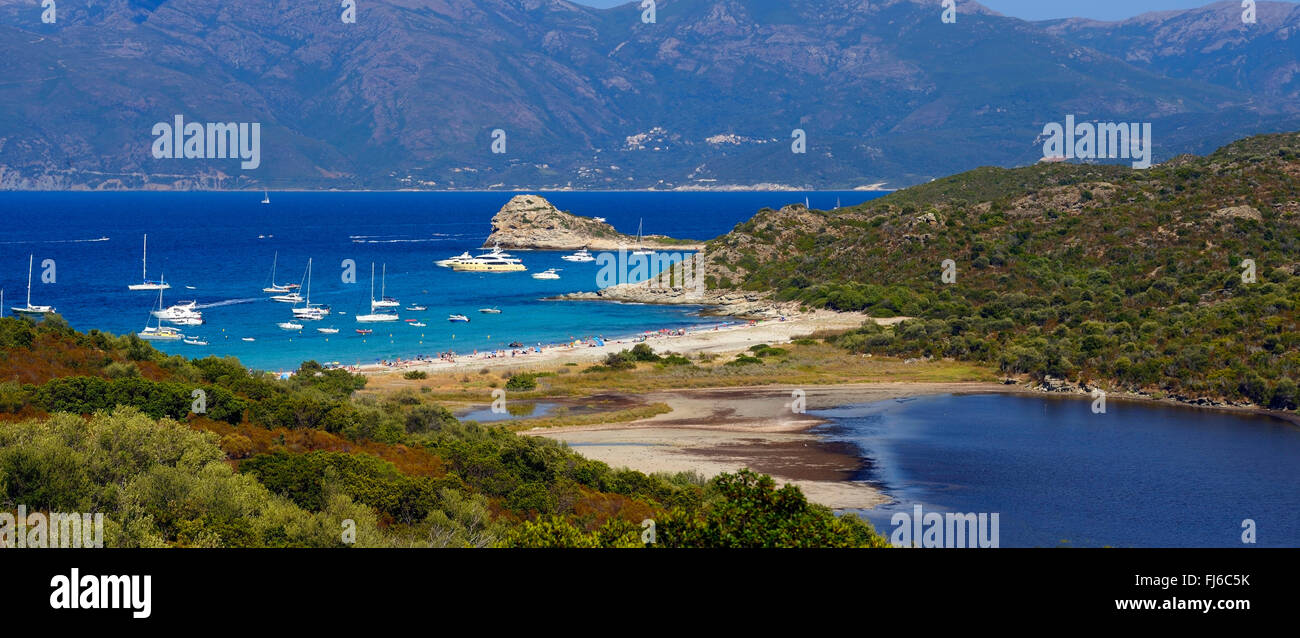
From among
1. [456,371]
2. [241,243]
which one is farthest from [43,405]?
[241,243]

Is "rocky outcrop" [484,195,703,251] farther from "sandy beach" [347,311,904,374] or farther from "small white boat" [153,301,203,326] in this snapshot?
"small white boat" [153,301,203,326]

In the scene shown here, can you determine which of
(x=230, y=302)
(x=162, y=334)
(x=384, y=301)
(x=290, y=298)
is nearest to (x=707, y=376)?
(x=162, y=334)

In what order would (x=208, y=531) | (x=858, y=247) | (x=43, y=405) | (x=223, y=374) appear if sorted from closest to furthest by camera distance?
(x=208, y=531) < (x=43, y=405) < (x=223, y=374) < (x=858, y=247)

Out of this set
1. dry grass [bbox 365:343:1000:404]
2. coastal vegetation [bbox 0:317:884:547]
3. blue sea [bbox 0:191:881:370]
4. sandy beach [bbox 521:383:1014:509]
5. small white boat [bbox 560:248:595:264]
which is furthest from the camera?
small white boat [bbox 560:248:595:264]

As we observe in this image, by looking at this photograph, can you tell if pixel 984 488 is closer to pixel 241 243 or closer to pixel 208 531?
pixel 208 531

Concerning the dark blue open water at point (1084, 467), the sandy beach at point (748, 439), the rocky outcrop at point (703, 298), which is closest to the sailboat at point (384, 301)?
the rocky outcrop at point (703, 298)

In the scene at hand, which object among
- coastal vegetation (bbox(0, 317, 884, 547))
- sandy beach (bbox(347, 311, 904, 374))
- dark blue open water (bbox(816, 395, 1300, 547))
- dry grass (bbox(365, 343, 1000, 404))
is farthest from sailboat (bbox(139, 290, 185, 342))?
dark blue open water (bbox(816, 395, 1300, 547))

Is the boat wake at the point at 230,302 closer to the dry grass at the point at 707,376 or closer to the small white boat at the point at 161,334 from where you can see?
the small white boat at the point at 161,334
